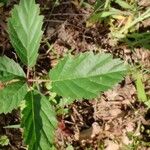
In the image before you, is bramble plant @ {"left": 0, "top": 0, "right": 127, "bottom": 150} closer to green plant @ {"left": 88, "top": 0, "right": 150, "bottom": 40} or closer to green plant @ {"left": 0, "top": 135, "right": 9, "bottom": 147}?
green plant @ {"left": 0, "top": 135, "right": 9, "bottom": 147}

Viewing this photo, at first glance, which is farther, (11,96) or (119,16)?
(119,16)

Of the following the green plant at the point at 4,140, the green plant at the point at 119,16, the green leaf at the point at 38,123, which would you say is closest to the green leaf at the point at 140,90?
the green plant at the point at 119,16

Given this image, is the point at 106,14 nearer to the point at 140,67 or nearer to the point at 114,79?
the point at 140,67

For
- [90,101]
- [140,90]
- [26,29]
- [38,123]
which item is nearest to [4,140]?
[90,101]

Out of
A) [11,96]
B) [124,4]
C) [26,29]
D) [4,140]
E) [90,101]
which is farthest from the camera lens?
[124,4]

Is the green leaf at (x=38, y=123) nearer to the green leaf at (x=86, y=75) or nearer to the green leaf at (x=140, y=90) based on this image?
the green leaf at (x=86, y=75)

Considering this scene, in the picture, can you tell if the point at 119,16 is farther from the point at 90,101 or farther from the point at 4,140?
the point at 4,140

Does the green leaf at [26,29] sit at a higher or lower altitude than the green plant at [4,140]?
higher
